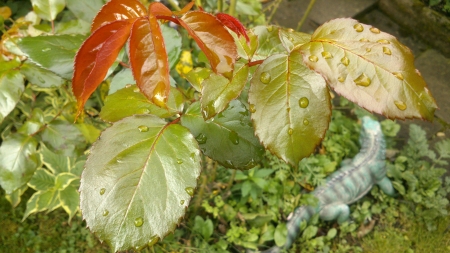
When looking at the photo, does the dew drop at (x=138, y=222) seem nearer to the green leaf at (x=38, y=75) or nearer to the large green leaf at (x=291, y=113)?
the large green leaf at (x=291, y=113)

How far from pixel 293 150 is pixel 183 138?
0.68 ft

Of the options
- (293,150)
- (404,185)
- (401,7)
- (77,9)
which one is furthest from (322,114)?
(401,7)

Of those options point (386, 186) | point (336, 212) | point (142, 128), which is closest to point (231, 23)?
point (142, 128)

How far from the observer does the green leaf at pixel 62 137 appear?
1327mm

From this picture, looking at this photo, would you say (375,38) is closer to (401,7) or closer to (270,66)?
(270,66)

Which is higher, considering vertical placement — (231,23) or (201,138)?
(231,23)

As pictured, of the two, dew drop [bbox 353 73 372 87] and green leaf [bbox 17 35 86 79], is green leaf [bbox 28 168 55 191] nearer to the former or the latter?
green leaf [bbox 17 35 86 79]

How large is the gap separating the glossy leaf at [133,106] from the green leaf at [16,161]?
2.30 ft

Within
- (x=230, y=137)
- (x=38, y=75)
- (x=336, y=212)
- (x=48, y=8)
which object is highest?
(x=230, y=137)

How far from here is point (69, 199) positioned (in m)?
1.72

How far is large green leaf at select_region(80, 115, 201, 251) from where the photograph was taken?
583mm

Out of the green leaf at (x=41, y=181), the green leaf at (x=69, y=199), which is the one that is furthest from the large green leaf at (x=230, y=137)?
the green leaf at (x=41, y=181)

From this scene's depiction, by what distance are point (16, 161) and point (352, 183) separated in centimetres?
183

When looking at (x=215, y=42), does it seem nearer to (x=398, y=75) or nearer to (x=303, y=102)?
(x=303, y=102)
